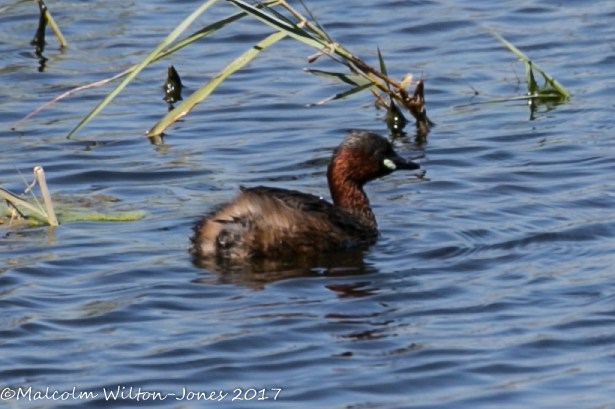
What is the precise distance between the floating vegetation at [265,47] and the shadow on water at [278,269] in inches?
43.7

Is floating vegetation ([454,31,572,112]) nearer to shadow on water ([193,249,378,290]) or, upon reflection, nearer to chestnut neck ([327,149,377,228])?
chestnut neck ([327,149,377,228])

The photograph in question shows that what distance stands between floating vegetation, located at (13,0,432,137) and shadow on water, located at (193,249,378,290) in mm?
1110

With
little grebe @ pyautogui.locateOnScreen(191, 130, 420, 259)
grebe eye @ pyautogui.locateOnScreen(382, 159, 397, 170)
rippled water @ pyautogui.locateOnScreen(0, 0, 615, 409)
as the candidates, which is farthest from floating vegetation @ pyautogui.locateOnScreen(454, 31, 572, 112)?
little grebe @ pyautogui.locateOnScreen(191, 130, 420, 259)

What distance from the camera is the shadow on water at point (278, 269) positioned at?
7.52 metres

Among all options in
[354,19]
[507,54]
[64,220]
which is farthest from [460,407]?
[354,19]

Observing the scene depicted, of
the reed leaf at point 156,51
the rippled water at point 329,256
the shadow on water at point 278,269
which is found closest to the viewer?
the rippled water at point 329,256

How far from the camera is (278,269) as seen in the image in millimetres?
7785

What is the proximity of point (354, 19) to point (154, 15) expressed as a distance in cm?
203

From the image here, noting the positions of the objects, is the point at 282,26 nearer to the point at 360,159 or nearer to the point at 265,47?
the point at 360,159

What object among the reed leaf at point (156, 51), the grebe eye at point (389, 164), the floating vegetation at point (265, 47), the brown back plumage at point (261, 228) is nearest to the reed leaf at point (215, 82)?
the floating vegetation at point (265, 47)

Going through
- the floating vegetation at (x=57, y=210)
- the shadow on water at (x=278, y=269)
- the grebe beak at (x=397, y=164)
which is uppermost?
the grebe beak at (x=397, y=164)

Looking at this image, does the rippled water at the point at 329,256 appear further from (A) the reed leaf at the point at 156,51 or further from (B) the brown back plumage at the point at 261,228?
(A) the reed leaf at the point at 156,51

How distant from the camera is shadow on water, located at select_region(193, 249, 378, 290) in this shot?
24.7ft

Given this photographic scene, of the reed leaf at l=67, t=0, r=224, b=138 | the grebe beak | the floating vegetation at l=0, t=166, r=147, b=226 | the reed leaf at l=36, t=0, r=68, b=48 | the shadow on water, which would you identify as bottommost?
the shadow on water
